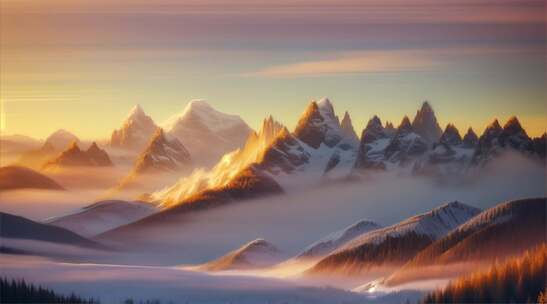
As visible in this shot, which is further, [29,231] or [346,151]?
[346,151]

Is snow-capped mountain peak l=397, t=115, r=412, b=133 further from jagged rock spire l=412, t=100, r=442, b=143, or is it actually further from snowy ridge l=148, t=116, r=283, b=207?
snowy ridge l=148, t=116, r=283, b=207

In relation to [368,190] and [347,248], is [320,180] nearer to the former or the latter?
[368,190]

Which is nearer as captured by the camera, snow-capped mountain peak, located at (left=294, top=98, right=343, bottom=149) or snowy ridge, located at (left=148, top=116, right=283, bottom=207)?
snow-capped mountain peak, located at (left=294, top=98, right=343, bottom=149)

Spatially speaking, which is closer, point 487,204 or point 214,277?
point 214,277

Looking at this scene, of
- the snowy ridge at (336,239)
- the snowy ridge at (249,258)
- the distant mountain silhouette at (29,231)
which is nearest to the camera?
the snowy ridge at (249,258)

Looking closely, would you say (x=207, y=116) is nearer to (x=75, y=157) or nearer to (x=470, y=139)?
(x=75, y=157)

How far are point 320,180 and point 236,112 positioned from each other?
747 inches

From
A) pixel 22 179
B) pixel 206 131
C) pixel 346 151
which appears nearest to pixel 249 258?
pixel 206 131

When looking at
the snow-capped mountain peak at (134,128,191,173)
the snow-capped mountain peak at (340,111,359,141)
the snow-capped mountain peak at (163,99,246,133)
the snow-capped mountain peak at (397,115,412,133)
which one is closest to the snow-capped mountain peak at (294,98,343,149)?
the snow-capped mountain peak at (340,111,359,141)

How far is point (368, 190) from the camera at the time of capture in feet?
275

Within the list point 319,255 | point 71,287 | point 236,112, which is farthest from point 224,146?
point 71,287

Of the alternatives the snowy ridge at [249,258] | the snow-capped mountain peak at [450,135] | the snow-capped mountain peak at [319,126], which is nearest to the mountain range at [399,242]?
the snowy ridge at [249,258]

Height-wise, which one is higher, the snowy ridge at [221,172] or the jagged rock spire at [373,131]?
the jagged rock spire at [373,131]

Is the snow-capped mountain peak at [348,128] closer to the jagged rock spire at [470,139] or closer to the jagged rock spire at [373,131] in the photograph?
the jagged rock spire at [373,131]
